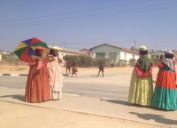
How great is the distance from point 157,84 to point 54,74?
3.59 metres

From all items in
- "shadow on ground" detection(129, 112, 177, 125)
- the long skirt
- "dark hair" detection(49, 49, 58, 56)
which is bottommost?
"shadow on ground" detection(129, 112, 177, 125)

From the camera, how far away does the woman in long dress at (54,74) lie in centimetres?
1150

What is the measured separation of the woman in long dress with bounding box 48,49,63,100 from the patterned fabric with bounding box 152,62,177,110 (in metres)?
3.45

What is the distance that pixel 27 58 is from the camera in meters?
11.9

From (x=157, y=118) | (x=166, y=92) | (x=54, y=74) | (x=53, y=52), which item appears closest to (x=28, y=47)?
(x=53, y=52)

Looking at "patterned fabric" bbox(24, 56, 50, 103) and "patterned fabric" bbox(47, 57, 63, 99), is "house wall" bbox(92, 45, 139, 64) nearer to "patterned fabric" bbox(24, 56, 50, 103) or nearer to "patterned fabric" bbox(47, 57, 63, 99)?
"patterned fabric" bbox(47, 57, 63, 99)

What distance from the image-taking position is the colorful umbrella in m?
11.8

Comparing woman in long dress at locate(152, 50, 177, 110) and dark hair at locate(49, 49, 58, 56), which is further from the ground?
dark hair at locate(49, 49, 58, 56)

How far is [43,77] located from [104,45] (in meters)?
70.2

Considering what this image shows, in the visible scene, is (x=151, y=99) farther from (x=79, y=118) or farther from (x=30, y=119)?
(x=30, y=119)

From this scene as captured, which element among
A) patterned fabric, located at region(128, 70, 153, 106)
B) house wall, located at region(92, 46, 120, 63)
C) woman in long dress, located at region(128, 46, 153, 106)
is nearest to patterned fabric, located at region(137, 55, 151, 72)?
woman in long dress, located at region(128, 46, 153, 106)

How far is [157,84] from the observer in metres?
10.2

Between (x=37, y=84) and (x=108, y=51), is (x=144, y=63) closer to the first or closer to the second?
(x=37, y=84)

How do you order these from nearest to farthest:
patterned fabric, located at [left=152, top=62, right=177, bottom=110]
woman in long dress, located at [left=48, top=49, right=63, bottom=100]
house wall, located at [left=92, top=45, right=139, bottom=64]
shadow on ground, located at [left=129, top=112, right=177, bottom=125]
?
shadow on ground, located at [left=129, top=112, right=177, bottom=125] → patterned fabric, located at [left=152, top=62, right=177, bottom=110] → woman in long dress, located at [left=48, top=49, right=63, bottom=100] → house wall, located at [left=92, top=45, right=139, bottom=64]
